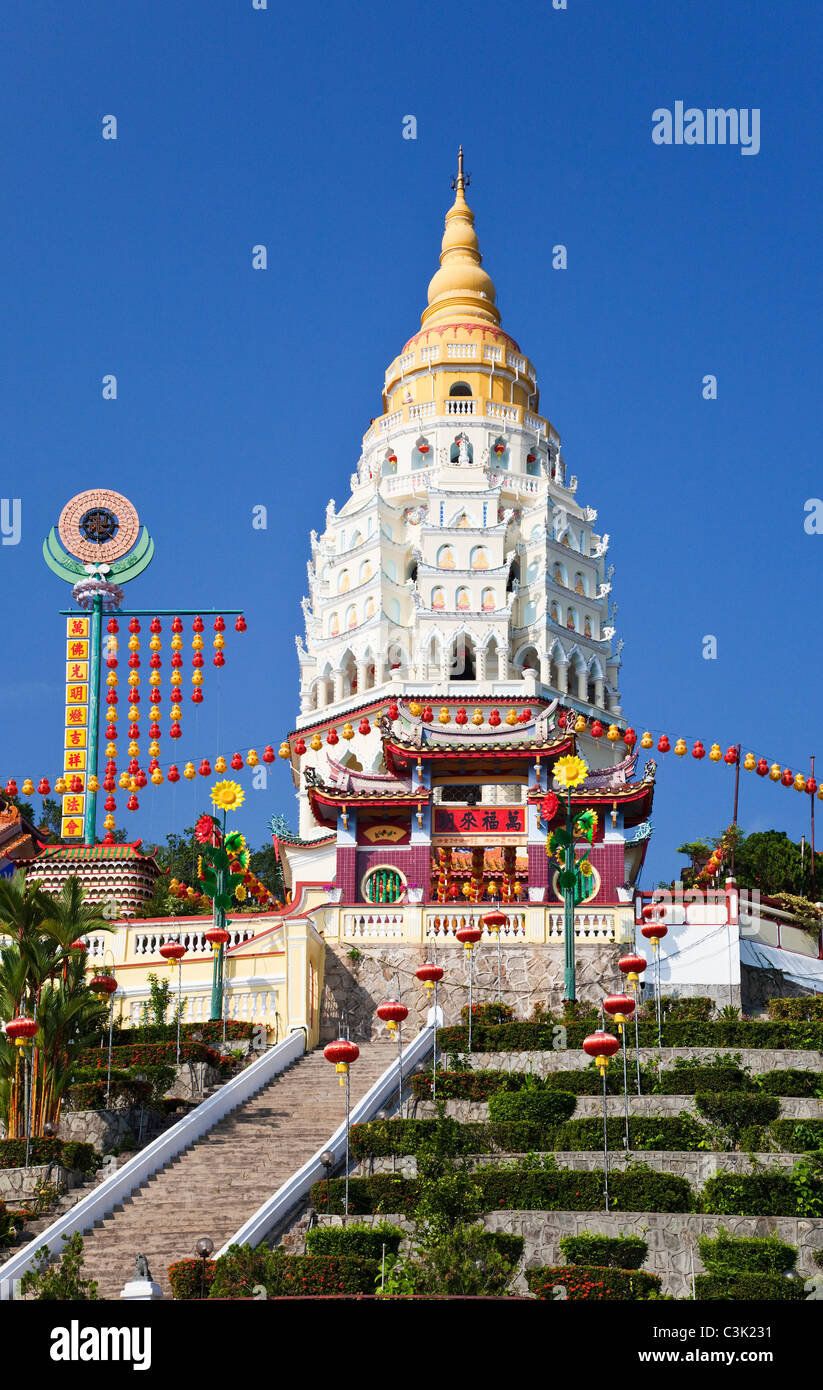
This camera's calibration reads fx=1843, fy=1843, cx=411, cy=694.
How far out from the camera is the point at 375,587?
234 ft

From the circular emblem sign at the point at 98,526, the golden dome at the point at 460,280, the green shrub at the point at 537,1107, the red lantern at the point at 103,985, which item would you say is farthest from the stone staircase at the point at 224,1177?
the golden dome at the point at 460,280

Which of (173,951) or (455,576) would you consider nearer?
(173,951)

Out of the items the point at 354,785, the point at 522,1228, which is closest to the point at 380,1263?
the point at 522,1228

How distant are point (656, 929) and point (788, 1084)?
251 inches

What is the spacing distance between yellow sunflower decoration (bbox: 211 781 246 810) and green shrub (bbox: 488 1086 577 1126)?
14570 millimetres

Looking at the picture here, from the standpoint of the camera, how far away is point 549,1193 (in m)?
28.9

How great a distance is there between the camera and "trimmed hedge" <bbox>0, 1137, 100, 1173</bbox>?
3152 cm

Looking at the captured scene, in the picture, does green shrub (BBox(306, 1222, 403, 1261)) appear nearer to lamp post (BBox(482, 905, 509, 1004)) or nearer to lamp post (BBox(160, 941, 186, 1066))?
lamp post (BBox(160, 941, 186, 1066))

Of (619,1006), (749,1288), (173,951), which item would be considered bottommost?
(749,1288)

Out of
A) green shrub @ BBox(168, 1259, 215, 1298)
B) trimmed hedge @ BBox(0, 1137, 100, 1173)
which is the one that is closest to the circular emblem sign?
trimmed hedge @ BBox(0, 1137, 100, 1173)

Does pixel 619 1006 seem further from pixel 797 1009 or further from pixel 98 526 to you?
pixel 98 526

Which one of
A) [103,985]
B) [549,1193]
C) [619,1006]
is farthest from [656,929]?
[103,985]

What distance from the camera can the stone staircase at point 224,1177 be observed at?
92.1ft
